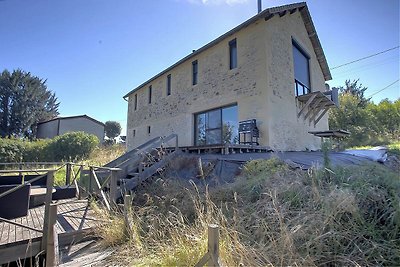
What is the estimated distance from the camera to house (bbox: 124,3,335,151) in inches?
341

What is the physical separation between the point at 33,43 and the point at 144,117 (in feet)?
24.2

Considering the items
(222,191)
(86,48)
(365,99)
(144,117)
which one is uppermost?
(365,99)

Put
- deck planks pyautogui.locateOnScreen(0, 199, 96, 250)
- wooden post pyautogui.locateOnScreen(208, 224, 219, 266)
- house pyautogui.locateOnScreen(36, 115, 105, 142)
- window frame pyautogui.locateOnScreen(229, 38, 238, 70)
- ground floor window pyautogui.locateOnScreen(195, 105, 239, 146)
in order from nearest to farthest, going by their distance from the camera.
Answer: wooden post pyautogui.locateOnScreen(208, 224, 219, 266) < deck planks pyautogui.locateOnScreen(0, 199, 96, 250) < ground floor window pyautogui.locateOnScreen(195, 105, 239, 146) < window frame pyautogui.locateOnScreen(229, 38, 238, 70) < house pyautogui.locateOnScreen(36, 115, 105, 142)

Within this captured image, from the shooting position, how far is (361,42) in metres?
11.1

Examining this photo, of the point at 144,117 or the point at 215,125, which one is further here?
the point at 144,117

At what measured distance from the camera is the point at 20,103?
26.9 m

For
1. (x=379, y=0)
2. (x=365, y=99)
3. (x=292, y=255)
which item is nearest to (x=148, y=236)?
(x=292, y=255)

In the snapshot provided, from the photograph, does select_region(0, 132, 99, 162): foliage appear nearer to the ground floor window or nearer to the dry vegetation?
the ground floor window

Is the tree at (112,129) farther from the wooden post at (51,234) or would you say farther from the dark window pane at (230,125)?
the wooden post at (51,234)

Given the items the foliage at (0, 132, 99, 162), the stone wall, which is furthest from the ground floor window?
the foliage at (0, 132, 99, 162)

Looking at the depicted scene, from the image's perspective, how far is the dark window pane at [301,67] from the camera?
10.9 metres

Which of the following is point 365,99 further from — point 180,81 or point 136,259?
point 136,259

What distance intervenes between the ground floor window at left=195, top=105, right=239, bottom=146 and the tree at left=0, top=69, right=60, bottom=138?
26151 millimetres

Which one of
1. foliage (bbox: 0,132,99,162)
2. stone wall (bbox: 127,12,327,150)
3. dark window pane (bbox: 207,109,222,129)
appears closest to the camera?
A: stone wall (bbox: 127,12,327,150)
